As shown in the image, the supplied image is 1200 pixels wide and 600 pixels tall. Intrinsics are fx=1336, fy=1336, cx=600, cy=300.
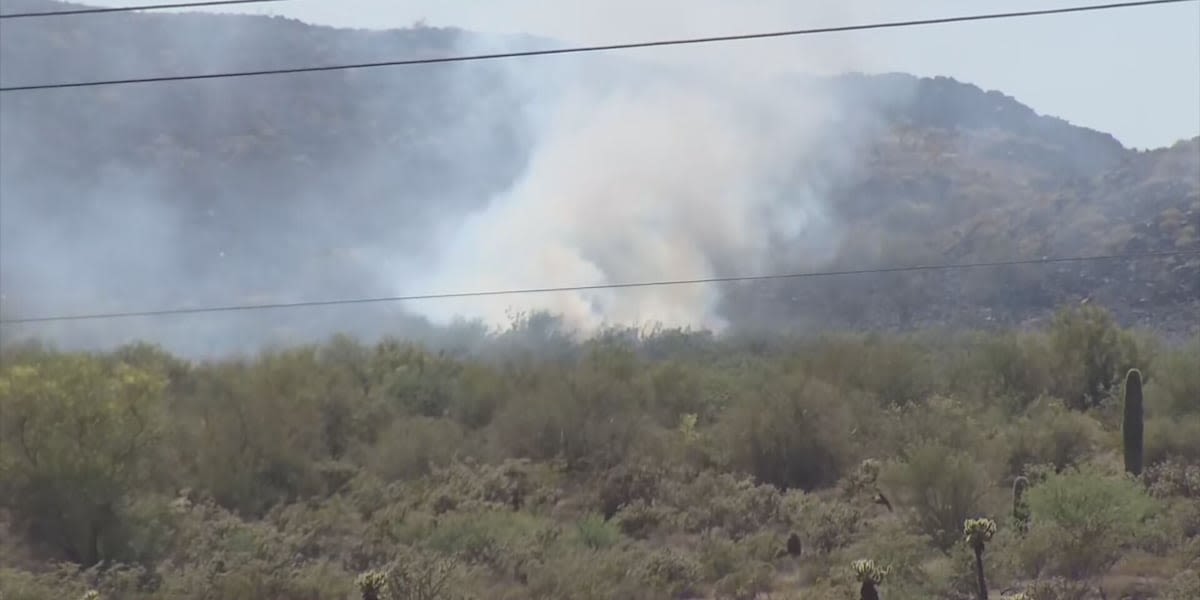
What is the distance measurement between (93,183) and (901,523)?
69.1 meters

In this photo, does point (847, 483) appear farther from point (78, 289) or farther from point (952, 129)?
point (952, 129)

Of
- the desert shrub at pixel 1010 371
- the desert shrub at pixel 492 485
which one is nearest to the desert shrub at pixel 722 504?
the desert shrub at pixel 492 485

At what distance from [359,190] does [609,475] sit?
207 feet

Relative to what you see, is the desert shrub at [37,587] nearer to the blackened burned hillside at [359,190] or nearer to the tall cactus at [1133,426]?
the tall cactus at [1133,426]

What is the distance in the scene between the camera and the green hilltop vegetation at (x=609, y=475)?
1998 cm

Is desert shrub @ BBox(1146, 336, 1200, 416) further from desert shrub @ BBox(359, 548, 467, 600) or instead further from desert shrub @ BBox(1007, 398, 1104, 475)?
desert shrub @ BBox(359, 548, 467, 600)

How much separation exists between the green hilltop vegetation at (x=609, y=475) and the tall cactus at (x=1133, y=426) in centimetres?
7

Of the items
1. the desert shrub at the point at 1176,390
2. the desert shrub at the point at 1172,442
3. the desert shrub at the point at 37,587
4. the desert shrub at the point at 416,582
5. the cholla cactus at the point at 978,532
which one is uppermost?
the desert shrub at the point at 1176,390

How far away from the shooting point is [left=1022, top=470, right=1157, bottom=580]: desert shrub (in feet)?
63.2

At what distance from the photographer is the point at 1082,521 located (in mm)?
20250

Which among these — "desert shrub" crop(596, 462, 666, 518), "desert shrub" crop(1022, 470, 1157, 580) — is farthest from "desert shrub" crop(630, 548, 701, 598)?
"desert shrub" crop(596, 462, 666, 518)

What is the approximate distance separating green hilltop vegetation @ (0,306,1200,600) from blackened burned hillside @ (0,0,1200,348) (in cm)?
2445

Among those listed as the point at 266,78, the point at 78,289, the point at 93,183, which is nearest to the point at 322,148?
the point at 266,78

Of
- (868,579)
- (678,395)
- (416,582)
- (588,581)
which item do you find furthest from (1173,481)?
(678,395)
